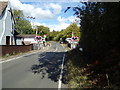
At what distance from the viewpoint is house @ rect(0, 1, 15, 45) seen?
2694cm

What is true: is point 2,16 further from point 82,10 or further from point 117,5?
point 117,5

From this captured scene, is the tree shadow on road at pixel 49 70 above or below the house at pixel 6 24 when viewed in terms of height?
below

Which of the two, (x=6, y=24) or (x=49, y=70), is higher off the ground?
(x=6, y=24)

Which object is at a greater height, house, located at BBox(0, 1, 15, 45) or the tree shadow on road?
house, located at BBox(0, 1, 15, 45)

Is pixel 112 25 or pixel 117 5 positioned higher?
pixel 117 5

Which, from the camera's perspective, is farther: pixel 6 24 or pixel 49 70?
pixel 6 24

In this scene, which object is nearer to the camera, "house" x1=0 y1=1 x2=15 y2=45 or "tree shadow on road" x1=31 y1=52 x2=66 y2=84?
"tree shadow on road" x1=31 y1=52 x2=66 y2=84

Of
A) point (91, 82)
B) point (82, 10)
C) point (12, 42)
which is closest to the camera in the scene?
point (91, 82)

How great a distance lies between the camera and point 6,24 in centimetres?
2855

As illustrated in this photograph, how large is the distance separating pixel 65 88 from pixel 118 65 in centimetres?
467

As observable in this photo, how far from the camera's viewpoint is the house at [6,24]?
26.9 metres

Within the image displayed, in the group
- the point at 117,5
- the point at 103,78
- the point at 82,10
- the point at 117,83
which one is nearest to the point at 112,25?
the point at 117,5

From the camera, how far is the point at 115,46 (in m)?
2.63

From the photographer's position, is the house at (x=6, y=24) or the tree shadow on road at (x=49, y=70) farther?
the house at (x=6, y=24)
